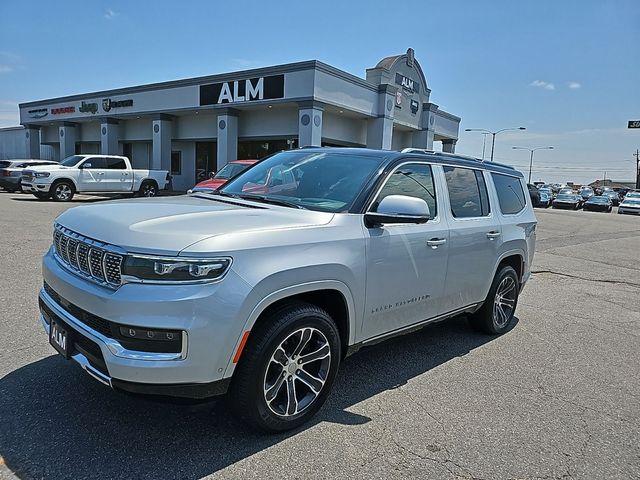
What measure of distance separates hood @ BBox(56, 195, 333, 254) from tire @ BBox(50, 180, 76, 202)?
1714 centimetres

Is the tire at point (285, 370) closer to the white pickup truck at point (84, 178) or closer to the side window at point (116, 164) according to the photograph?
the white pickup truck at point (84, 178)

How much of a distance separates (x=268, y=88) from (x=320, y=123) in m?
3.00

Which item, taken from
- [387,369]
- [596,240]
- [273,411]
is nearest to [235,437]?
[273,411]

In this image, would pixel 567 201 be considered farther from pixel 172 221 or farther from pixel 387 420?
pixel 172 221

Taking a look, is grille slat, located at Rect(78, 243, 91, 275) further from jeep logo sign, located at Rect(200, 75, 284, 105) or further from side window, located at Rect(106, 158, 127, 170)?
jeep logo sign, located at Rect(200, 75, 284, 105)

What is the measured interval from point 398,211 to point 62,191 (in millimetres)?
18729

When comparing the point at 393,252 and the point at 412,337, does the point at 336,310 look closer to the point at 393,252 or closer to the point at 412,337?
the point at 393,252

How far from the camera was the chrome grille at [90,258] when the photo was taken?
105 inches

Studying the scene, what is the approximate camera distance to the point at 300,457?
113 inches

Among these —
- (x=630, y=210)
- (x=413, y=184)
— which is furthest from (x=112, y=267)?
(x=630, y=210)

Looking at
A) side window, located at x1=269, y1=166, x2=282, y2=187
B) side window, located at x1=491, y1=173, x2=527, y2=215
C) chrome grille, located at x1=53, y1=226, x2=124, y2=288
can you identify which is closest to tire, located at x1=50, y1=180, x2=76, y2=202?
side window, located at x1=269, y1=166, x2=282, y2=187

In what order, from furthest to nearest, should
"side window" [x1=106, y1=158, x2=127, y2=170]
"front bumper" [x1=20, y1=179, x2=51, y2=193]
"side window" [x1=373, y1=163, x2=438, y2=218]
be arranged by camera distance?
"side window" [x1=106, y1=158, x2=127, y2=170] < "front bumper" [x1=20, y1=179, x2=51, y2=193] < "side window" [x1=373, y1=163, x2=438, y2=218]

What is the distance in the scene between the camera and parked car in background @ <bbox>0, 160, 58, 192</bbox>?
71.9 feet

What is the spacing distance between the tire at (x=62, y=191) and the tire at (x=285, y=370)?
721 inches
